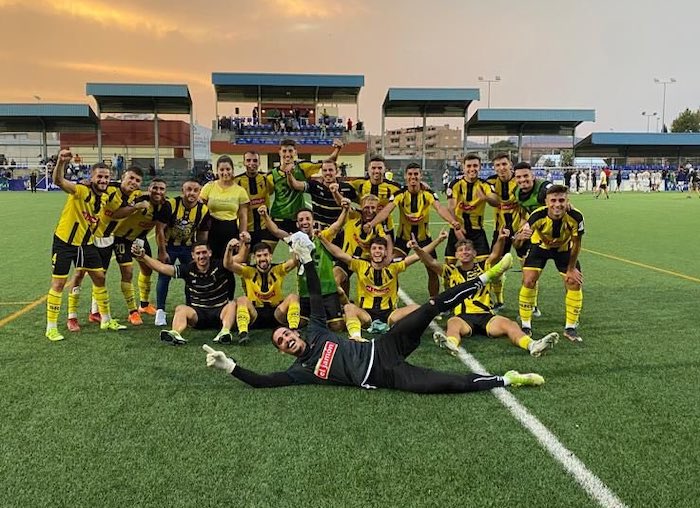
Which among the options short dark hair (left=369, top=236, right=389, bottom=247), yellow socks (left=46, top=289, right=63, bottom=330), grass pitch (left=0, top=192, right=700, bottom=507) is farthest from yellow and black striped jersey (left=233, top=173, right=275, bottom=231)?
yellow socks (left=46, top=289, right=63, bottom=330)

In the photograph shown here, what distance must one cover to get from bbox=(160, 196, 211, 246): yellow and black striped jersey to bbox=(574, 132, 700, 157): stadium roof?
5533 centimetres

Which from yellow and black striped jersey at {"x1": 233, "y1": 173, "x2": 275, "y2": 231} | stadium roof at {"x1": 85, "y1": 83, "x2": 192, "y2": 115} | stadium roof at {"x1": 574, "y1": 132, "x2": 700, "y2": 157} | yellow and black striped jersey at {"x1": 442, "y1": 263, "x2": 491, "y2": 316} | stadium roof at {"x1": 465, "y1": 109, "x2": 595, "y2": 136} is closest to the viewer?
yellow and black striped jersey at {"x1": 442, "y1": 263, "x2": 491, "y2": 316}

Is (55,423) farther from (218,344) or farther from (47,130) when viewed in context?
(47,130)

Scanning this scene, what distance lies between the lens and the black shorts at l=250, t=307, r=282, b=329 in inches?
252

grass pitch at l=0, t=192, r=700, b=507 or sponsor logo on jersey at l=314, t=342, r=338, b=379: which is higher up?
sponsor logo on jersey at l=314, t=342, r=338, b=379

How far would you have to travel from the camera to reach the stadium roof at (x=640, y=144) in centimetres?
5466

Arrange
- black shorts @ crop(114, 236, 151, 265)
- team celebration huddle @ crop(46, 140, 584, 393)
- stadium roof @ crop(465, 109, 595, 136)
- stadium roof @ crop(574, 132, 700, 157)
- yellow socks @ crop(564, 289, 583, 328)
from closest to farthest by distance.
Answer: team celebration huddle @ crop(46, 140, 584, 393)
yellow socks @ crop(564, 289, 583, 328)
black shorts @ crop(114, 236, 151, 265)
stadium roof @ crop(465, 109, 595, 136)
stadium roof @ crop(574, 132, 700, 157)

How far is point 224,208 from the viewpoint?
700cm

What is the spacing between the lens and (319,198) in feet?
25.2

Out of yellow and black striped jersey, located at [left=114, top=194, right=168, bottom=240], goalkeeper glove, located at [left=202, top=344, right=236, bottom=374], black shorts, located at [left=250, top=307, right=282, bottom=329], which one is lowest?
black shorts, located at [left=250, top=307, right=282, bottom=329]

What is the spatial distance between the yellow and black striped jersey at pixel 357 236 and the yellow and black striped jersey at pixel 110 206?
270 cm

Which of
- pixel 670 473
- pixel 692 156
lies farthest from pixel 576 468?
pixel 692 156

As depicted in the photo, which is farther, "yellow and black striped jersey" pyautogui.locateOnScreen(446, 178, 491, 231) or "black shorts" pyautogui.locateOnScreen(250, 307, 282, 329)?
"yellow and black striped jersey" pyautogui.locateOnScreen(446, 178, 491, 231)

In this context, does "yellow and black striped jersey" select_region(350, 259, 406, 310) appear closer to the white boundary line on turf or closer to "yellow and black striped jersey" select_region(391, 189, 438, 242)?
"yellow and black striped jersey" select_region(391, 189, 438, 242)
